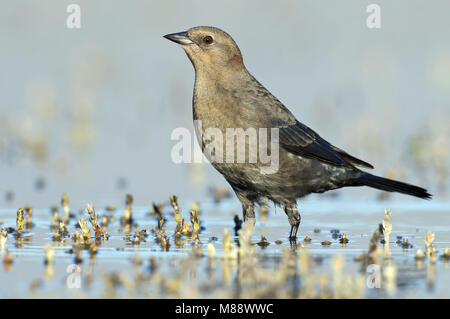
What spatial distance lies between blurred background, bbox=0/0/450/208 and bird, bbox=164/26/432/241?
2.15m

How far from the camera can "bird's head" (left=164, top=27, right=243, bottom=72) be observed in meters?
9.14

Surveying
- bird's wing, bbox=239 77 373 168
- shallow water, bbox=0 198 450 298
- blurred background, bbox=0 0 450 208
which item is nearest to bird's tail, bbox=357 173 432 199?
bird's wing, bbox=239 77 373 168

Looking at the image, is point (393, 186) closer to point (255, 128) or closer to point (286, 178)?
point (286, 178)

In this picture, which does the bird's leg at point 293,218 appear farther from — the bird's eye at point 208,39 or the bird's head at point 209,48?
the bird's eye at point 208,39

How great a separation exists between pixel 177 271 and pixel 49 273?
815 mm

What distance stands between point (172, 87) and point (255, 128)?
7.92 metres

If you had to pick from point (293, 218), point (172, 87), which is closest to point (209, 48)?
point (293, 218)

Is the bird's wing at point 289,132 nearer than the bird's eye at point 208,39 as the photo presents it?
Yes

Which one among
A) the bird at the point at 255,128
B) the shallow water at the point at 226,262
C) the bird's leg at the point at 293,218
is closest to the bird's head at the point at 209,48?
the bird at the point at 255,128

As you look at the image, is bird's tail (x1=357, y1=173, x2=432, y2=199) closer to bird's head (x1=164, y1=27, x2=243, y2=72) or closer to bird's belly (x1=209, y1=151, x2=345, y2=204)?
bird's belly (x1=209, y1=151, x2=345, y2=204)

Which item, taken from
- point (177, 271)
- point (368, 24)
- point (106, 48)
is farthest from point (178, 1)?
point (177, 271)

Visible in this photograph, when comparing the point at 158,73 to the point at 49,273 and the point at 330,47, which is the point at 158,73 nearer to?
the point at 330,47

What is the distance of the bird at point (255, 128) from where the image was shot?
8633 millimetres

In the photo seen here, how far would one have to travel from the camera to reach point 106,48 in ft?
63.6
